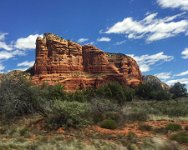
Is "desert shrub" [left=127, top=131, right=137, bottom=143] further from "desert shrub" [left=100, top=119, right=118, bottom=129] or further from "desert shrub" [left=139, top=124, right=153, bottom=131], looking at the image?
"desert shrub" [left=100, top=119, right=118, bottom=129]

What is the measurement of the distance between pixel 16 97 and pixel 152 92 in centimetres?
6496

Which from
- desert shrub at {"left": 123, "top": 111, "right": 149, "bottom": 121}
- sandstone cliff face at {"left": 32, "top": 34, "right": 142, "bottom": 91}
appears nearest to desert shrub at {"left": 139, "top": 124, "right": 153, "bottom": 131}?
desert shrub at {"left": 123, "top": 111, "right": 149, "bottom": 121}

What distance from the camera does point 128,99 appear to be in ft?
252

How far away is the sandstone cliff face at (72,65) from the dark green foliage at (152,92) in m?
26.9

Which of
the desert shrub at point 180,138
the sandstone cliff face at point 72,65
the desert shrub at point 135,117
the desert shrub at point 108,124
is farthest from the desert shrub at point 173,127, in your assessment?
the sandstone cliff face at point 72,65

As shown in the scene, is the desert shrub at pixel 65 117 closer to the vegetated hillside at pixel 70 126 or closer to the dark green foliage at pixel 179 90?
the vegetated hillside at pixel 70 126

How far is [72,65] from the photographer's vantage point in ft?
424

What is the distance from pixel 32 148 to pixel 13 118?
36.9 feet

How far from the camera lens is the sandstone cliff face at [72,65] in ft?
404

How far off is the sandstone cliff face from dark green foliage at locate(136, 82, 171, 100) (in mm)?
26945

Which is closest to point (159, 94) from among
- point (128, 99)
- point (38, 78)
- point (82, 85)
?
point (128, 99)

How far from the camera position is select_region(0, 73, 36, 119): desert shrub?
29.8m

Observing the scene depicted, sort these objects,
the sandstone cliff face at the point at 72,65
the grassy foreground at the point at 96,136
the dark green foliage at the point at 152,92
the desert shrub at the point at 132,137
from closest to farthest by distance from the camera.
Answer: the grassy foreground at the point at 96,136 → the desert shrub at the point at 132,137 → the dark green foliage at the point at 152,92 → the sandstone cliff face at the point at 72,65

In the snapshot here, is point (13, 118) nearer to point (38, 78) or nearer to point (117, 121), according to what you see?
point (117, 121)
